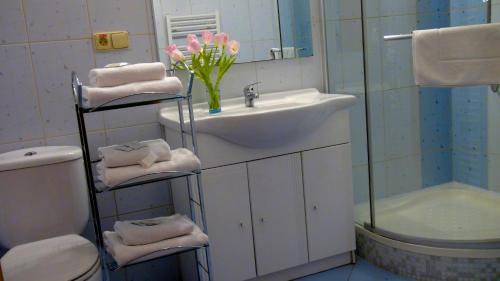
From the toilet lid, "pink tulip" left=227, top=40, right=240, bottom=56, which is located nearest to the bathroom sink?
"pink tulip" left=227, top=40, right=240, bottom=56

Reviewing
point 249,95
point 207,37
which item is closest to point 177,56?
point 207,37

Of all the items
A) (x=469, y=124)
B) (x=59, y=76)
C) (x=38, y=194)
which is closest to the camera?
(x=38, y=194)

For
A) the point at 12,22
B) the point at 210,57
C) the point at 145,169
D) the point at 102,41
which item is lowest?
the point at 145,169

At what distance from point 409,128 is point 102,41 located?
1.66 metres

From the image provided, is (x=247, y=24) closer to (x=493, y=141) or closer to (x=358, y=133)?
(x=358, y=133)

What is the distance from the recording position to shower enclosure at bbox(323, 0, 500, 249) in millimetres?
2318

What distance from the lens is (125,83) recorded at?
5.28ft

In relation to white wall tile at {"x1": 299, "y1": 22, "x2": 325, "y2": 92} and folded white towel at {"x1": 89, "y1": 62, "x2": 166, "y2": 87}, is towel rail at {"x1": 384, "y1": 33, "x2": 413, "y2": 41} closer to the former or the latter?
white wall tile at {"x1": 299, "y1": 22, "x2": 325, "y2": 92}

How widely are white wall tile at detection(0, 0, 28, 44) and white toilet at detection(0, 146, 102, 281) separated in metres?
0.47

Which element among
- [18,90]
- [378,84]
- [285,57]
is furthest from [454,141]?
[18,90]

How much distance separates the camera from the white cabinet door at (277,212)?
205 cm

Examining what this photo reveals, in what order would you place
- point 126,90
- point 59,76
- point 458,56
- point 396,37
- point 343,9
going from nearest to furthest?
point 126,90, point 458,56, point 59,76, point 396,37, point 343,9

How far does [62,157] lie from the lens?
1.83m

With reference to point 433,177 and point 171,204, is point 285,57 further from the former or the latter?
point 433,177
